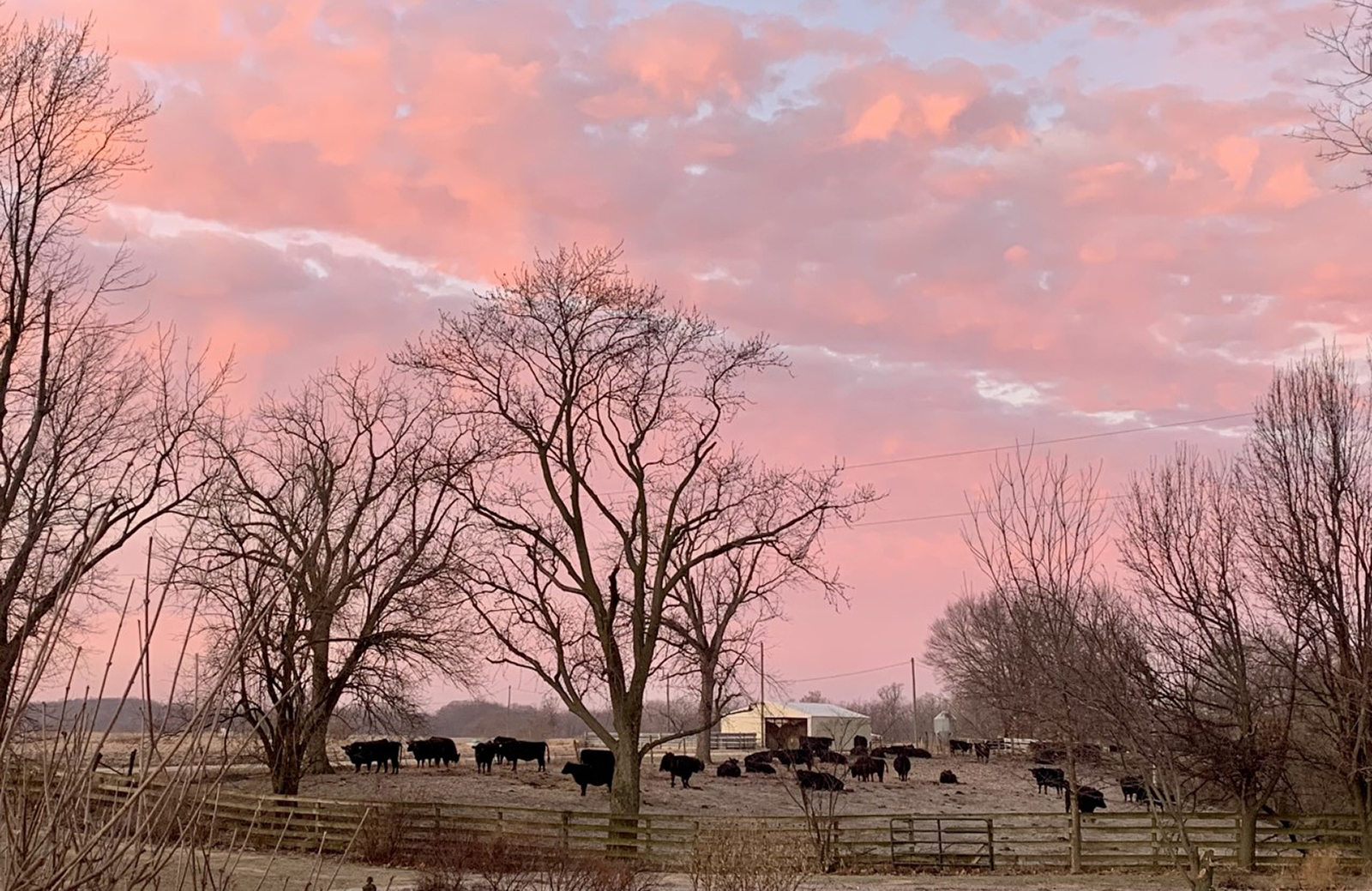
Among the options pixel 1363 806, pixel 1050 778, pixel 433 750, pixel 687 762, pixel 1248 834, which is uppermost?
pixel 433 750

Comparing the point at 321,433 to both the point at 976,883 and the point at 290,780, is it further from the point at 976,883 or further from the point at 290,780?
the point at 976,883

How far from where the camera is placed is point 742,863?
13891 millimetres

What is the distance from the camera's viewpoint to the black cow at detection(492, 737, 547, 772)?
3931 cm

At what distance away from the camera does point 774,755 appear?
43375mm

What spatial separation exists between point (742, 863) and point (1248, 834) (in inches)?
547

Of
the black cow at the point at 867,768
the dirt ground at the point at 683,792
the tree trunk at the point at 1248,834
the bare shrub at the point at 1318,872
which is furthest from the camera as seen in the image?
the black cow at the point at 867,768

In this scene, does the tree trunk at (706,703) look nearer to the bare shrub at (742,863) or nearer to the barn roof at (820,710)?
the bare shrub at (742,863)

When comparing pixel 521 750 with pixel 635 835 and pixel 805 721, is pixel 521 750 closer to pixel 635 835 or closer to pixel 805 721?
pixel 635 835

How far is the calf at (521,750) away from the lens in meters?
39.3

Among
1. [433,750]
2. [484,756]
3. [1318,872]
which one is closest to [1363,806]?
[1318,872]

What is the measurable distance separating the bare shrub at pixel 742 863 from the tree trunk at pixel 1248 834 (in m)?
12.5

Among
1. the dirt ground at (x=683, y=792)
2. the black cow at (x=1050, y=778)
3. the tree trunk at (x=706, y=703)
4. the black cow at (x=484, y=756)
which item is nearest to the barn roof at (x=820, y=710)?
the tree trunk at (x=706, y=703)

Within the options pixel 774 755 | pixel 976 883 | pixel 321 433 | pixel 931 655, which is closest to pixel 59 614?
pixel 976 883

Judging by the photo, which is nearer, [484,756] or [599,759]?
[599,759]
